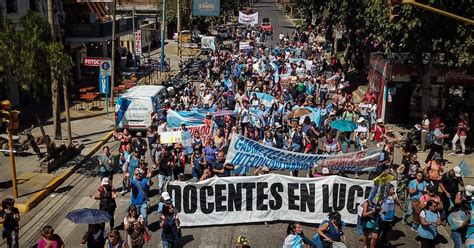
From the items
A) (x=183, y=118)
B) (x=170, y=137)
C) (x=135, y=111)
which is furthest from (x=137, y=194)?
(x=135, y=111)

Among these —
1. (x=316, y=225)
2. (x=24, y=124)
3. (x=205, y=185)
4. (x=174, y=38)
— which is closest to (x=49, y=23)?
(x=24, y=124)

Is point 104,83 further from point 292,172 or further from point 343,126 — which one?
point 292,172

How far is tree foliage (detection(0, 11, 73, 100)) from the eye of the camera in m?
16.8

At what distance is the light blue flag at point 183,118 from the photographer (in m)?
20.4

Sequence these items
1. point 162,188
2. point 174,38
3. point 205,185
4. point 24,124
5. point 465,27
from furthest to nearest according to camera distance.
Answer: point 174,38 → point 24,124 → point 465,27 → point 162,188 → point 205,185

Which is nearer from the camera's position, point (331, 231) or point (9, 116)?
point (331, 231)

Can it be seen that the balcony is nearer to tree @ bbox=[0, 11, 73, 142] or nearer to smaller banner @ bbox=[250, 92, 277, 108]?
smaller banner @ bbox=[250, 92, 277, 108]

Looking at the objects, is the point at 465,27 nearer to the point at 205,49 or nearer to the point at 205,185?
the point at 205,185

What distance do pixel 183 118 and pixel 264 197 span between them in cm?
804

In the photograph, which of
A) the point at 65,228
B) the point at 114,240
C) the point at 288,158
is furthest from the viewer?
the point at 288,158

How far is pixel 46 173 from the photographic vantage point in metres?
17.5

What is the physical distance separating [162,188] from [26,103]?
53.5ft

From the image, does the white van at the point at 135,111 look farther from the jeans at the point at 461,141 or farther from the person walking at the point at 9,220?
the jeans at the point at 461,141

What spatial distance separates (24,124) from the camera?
24.4m
